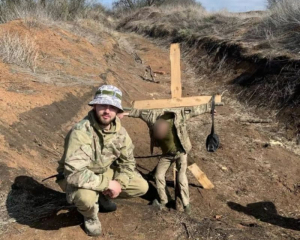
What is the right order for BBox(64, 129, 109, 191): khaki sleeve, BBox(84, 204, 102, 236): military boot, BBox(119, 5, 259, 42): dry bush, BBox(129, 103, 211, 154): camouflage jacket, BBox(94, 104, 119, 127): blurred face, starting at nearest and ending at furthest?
BBox(64, 129, 109, 191): khaki sleeve < BBox(94, 104, 119, 127): blurred face < BBox(84, 204, 102, 236): military boot < BBox(129, 103, 211, 154): camouflage jacket < BBox(119, 5, 259, 42): dry bush

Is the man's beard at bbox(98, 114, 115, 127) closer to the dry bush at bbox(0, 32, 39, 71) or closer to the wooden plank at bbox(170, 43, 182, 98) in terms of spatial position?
the wooden plank at bbox(170, 43, 182, 98)

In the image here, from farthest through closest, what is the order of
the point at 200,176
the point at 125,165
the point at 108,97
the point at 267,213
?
the point at 200,176
the point at 267,213
the point at 125,165
the point at 108,97

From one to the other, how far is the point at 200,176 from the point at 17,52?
17.3 feet

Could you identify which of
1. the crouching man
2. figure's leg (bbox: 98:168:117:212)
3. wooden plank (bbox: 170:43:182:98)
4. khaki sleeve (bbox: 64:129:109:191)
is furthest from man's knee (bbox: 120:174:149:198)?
wooden plank (bbox: 170:43:182:98)

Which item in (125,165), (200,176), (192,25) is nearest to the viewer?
(125,165)

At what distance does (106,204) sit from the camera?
12.5ft

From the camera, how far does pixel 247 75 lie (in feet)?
34.6

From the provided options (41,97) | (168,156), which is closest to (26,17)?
(41,97)

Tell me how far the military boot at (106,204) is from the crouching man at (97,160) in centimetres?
22

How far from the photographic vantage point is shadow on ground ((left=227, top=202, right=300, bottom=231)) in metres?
4.79

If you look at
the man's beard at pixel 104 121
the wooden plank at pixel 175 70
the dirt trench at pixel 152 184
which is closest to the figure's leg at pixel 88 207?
the dirt trench at pixel 152 184

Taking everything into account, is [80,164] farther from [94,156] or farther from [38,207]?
[38,207]

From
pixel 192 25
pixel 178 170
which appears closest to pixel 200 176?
pixel 178 170

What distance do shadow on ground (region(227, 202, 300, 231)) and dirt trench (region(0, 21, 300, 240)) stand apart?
0.04 ft
